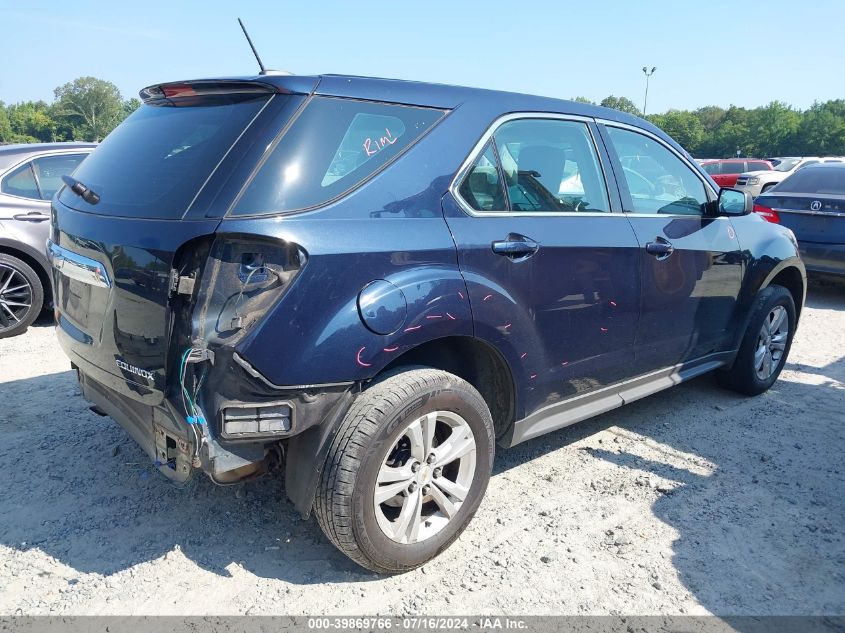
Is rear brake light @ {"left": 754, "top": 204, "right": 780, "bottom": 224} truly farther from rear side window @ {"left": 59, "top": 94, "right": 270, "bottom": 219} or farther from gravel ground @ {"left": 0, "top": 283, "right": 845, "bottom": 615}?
rear side window @ {"left": 59, "top": 94, "right": 270, "bottom": 219}

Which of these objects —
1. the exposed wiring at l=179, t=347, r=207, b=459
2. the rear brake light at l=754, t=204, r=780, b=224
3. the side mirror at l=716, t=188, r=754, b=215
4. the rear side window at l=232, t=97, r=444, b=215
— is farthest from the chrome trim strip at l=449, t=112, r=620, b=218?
the rear brake light at l=754, t=204, r=780, b=224

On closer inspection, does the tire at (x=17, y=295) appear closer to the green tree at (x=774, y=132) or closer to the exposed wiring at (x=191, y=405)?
the exposed wiring at (x=191, y=405)

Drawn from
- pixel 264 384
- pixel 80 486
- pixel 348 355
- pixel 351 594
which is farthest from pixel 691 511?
pixel 80 486

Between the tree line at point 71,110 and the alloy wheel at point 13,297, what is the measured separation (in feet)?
296

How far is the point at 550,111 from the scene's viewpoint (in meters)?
3.24

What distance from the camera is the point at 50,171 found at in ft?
20.2

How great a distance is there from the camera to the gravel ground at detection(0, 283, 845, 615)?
2.52 meters

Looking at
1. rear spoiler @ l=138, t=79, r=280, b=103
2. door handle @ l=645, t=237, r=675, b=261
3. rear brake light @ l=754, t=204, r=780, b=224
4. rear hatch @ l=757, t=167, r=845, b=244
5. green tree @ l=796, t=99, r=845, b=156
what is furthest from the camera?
green tree @ l=796, t=99, r=845, b=156

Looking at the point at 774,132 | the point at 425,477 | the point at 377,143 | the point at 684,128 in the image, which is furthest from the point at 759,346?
the point at 684,128

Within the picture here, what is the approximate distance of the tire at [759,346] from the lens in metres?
4.48

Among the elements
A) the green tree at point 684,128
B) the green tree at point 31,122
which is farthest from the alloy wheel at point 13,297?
the green tree at point 31,122

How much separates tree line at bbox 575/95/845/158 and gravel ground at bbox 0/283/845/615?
62.1m

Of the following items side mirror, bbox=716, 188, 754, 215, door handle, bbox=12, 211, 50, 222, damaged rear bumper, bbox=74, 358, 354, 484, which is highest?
side mirror, bbox=716, 188, 754, 215

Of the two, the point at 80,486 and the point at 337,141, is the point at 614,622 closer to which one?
the point at 337,141
